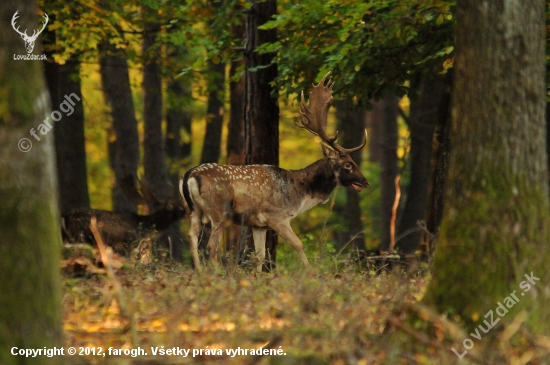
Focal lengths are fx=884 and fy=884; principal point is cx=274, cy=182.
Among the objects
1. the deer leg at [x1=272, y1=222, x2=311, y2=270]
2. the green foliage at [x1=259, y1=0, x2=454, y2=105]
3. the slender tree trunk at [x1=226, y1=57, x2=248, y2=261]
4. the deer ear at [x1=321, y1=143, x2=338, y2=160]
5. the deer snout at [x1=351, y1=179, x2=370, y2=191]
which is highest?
the green foliage at [x1=259, y1=0, x2=454, y2=105]

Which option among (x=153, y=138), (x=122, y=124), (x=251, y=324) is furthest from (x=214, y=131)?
(x=251, y=324)

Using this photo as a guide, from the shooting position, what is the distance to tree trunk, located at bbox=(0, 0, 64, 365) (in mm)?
5453

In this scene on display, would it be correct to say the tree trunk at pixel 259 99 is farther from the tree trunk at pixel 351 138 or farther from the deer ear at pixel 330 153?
the tree trunk at pixel 351 138

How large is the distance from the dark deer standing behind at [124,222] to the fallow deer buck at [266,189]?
954 millimetres

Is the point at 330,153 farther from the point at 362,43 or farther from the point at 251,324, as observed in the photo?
the point at 251,324

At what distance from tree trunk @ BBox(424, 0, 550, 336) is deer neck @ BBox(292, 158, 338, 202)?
22.1 feet

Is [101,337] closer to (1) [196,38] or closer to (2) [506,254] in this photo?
(2) [506,254]

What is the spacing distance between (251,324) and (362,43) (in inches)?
276

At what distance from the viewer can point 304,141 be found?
3262 cm

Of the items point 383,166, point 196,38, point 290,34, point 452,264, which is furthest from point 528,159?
point 383,166

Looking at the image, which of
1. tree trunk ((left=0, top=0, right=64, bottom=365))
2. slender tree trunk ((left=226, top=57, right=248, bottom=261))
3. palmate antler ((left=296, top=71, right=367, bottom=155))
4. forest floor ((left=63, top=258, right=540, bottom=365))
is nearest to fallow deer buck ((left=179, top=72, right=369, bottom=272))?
palmate antler ((left=296, top=71, right=367, bottom=155))

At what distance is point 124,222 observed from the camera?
1488 cm

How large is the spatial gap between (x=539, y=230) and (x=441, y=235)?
77 cm

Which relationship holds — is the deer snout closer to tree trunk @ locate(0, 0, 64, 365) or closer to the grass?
the grass
